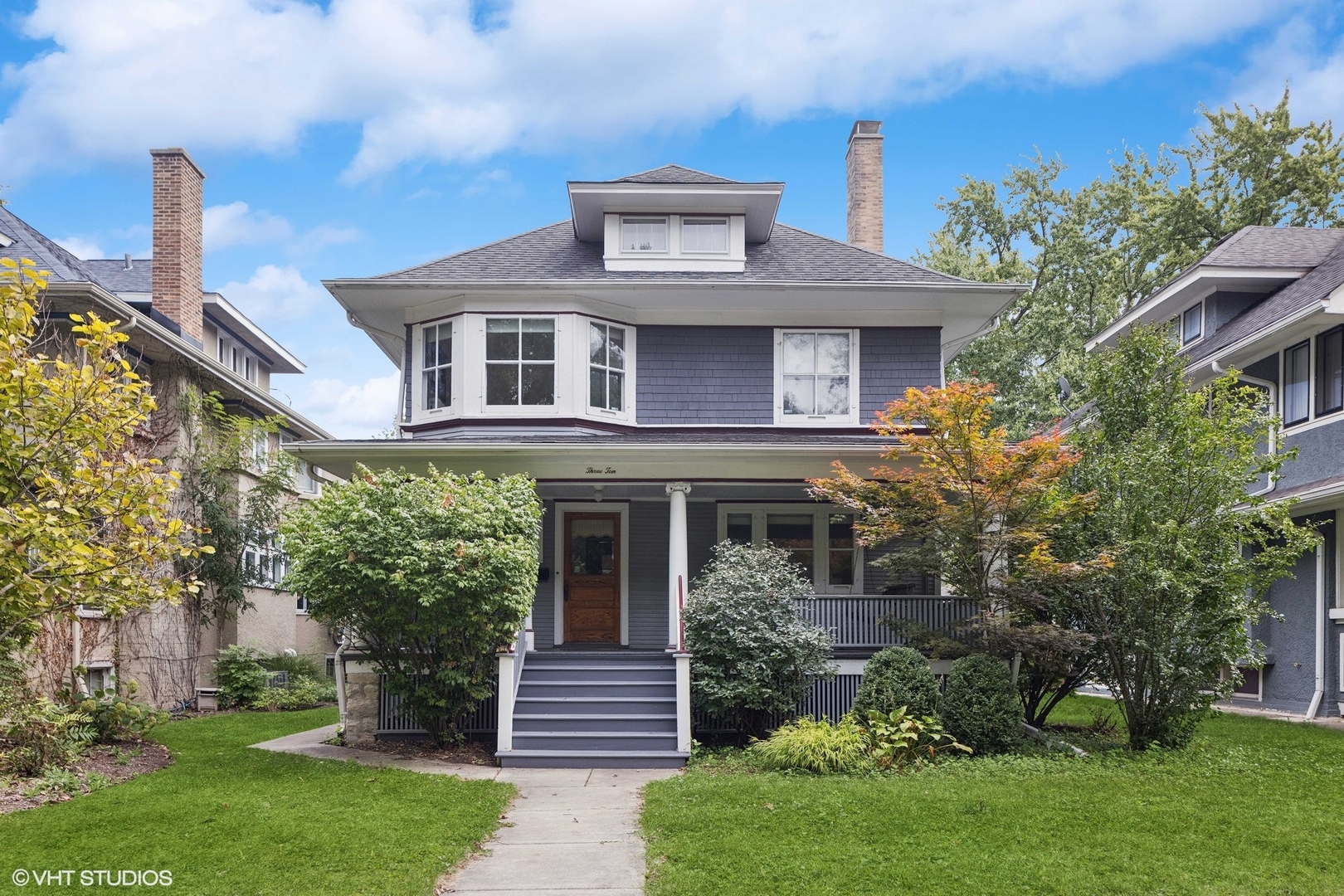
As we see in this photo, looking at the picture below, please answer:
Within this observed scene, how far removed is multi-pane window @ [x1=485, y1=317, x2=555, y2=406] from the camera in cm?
1489

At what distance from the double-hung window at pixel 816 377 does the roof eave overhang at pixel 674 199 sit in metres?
2.08

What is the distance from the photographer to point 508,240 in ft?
55.4

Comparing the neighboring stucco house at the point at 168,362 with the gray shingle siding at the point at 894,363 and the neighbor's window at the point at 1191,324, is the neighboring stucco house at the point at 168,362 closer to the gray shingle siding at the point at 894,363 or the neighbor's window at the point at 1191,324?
the gray shingle siding at the point at 894,363

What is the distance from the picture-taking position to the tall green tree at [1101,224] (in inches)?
1065

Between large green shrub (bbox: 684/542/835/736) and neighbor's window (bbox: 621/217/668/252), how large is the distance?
235 inches

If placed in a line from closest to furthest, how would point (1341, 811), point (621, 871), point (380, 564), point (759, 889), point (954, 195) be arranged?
1. point (759, 889)
2. point (621, 871)
3. point (1341, 811)
4. point (380, 564)
5. point (954, 195)

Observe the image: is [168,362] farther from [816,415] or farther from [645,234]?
[816,415]

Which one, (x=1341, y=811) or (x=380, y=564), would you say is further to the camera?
(x=380, y=564)

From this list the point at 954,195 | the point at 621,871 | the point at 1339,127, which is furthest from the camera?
the point at 954,195

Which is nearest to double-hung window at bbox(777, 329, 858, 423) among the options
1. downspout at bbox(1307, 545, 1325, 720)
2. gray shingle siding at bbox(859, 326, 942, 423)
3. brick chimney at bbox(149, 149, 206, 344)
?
gray shingle siding at bbox(859, 326, 942, 423)

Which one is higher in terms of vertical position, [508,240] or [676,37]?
[676,37]

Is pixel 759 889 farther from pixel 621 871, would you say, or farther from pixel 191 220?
pixel 191 220

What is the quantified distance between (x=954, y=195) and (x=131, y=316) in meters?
23.8

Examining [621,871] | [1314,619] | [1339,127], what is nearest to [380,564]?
[621,871]
